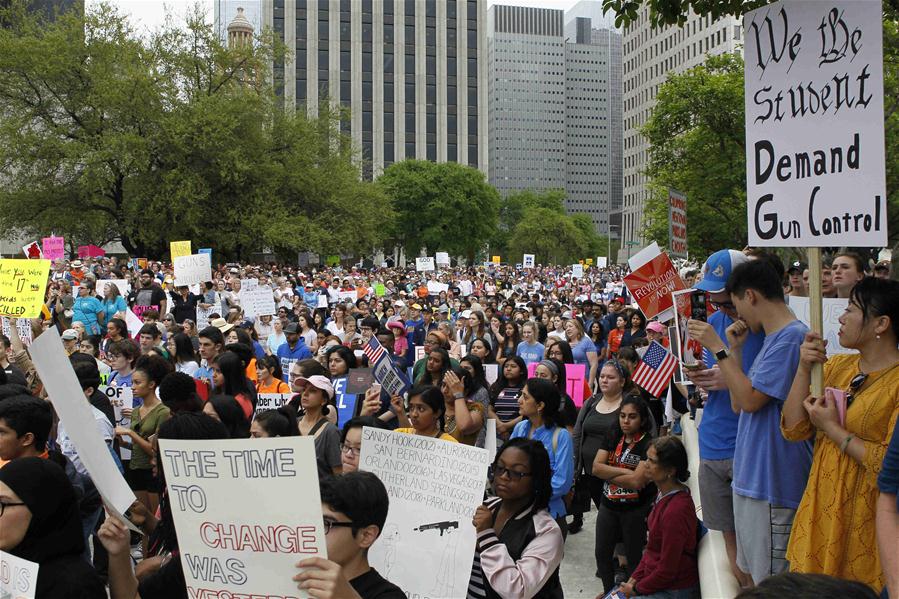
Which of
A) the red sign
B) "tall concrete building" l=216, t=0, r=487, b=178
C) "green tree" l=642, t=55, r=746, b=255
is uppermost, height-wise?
"tall concrete building" l=216, t=0, r=487, b=178

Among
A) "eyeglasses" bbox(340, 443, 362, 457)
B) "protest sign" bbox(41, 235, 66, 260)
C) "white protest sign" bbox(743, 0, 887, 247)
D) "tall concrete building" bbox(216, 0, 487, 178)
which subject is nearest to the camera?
"white protest sign" bbox(743, 0, 887, 247)

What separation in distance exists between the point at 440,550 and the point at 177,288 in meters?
17.9

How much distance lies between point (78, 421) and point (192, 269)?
1658cm

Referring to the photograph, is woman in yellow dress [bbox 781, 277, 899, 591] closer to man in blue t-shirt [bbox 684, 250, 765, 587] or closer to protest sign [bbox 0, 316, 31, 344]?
man in blue t-shirt [bbox 684, 250, 765, 587]

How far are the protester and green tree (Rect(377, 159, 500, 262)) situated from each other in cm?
9592

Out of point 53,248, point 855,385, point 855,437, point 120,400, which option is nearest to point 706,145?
point 53,248

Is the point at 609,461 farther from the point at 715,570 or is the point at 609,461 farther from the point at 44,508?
the point at 44,508

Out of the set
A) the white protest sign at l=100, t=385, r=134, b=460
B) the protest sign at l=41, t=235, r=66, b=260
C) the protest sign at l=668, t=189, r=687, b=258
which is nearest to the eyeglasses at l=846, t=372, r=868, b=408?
the white protest sign at l=100, t=385, r=134, b=460

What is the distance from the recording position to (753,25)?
4719 mm

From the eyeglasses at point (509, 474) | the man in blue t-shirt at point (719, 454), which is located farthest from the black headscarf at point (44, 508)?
the man in blue t-shirt at point (719, 454)

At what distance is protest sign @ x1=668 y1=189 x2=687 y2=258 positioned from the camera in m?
11.7

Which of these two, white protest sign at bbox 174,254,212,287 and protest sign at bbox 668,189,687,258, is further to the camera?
white protest sign at bbox 174,254,212,287

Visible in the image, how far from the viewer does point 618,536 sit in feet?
22.7

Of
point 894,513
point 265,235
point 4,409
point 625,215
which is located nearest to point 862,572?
point 894,513
